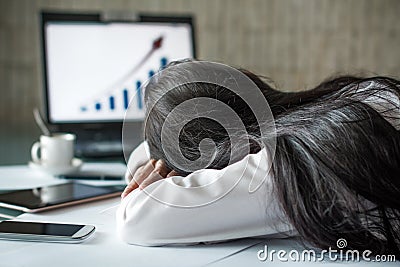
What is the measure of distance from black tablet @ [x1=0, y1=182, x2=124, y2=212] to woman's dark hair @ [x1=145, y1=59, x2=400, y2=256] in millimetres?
457

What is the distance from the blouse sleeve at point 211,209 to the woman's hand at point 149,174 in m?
0.06

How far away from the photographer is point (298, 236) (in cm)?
93

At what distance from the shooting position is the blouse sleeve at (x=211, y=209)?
2.92 ft

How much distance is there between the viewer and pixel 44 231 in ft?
3.20

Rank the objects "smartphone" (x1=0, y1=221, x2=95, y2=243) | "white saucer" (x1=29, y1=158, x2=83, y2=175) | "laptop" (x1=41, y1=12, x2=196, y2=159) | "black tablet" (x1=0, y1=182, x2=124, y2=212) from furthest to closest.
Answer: "laptop" (x1=41, y1=12, x2=196, y2=159) < "white saucer" (x1=29, y1=158, x2=83, y2=175) < "black tablet" (x1=0, y1=182, x2=124, y2=212) < "smartphone" (x1=0, y1=221, x2=95, y2=243)

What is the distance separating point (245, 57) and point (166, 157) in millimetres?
2188

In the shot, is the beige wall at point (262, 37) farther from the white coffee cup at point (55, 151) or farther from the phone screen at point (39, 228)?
the phone screen at point (39, 228)

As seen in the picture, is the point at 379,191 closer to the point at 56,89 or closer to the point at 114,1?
the point at 56,89

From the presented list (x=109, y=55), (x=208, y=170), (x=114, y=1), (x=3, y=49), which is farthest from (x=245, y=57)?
(x=208, y=170)

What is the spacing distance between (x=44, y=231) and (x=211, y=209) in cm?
27

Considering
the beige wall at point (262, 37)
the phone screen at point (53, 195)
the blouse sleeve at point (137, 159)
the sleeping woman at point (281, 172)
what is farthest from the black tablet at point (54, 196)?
the beige wall at point (262, 37)

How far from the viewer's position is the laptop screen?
5.79 ft

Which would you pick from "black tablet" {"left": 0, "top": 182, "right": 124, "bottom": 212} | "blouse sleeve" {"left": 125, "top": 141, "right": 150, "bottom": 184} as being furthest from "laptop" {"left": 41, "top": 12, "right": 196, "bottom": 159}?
"blouse sleeve" {"left": 125, "top": 141, "right": 150, "bottom": 184}

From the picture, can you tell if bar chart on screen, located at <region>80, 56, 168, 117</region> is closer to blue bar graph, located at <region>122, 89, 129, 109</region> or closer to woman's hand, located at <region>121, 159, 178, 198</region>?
blue bar graph, located at <region>122, 89, 129, 109</region>
